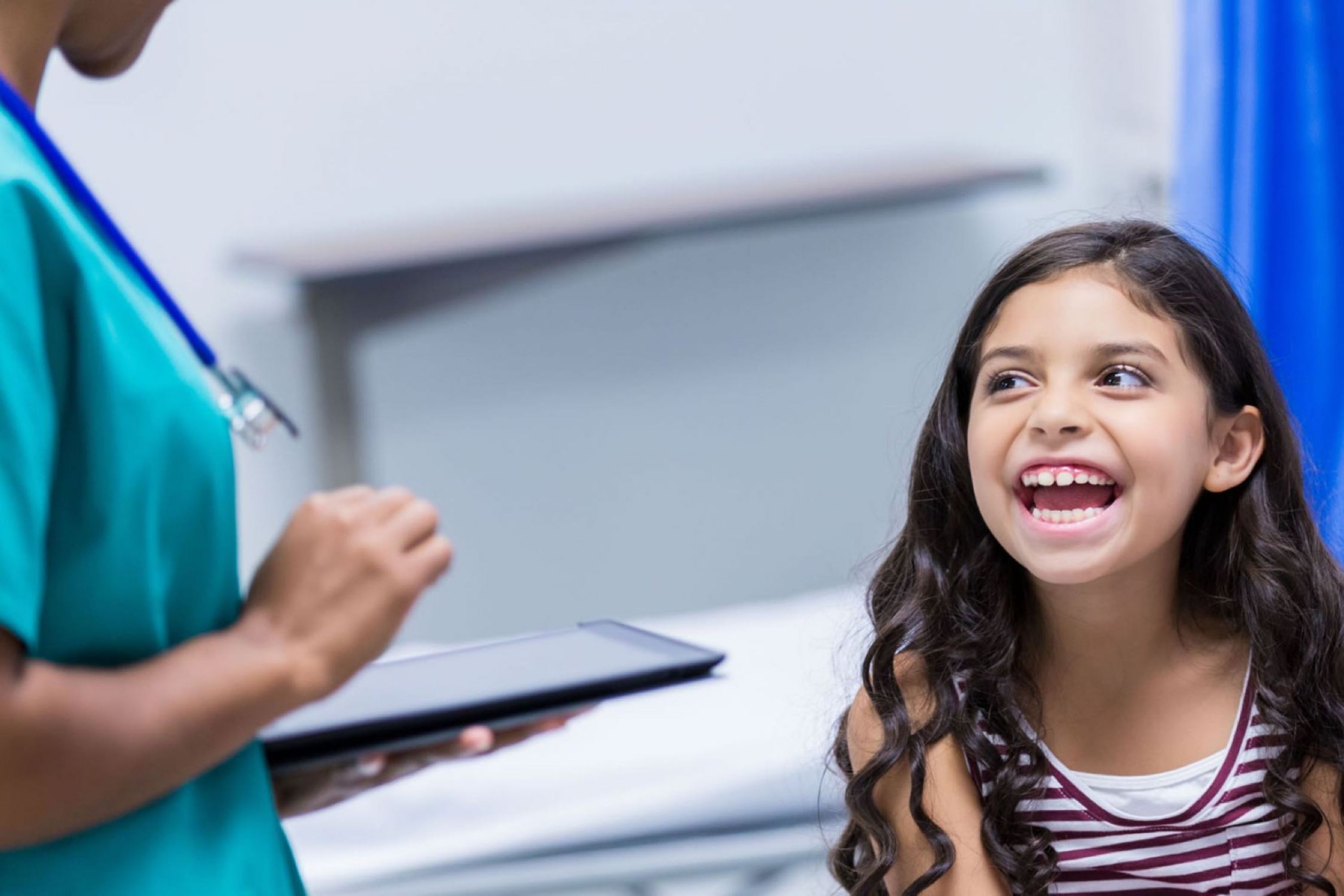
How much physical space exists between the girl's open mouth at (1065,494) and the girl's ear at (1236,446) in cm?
10

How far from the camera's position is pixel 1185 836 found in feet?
3.16

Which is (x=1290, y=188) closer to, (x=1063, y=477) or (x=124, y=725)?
(x=1063, y=477)

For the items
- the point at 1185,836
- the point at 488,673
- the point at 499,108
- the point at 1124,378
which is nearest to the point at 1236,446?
the point at 1124,378

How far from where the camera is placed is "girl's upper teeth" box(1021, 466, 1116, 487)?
2.96ft

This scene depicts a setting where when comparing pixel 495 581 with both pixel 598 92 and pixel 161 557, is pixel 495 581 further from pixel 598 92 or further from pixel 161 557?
pixel 161 557

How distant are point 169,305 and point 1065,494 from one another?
57cm

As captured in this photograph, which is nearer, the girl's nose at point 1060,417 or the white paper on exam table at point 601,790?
the girl's nose at point 1060,417

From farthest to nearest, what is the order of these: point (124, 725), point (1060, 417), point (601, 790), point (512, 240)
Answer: point (512, 240)
point (601, 790)
point (1060, 417)
point (124, 725)

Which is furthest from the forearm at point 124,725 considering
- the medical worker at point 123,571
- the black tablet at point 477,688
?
the black tablet at point 477,688

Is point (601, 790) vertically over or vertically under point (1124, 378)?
under

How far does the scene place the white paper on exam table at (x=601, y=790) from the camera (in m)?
1.33

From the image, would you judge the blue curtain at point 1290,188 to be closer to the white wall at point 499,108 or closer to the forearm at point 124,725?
the white wall at point 499,108

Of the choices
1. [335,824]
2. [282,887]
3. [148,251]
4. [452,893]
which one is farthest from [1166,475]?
[148,251]

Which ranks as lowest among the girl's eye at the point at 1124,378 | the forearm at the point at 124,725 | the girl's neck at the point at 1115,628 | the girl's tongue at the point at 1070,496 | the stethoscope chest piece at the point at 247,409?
the girl's neck at the point at 1115,628
